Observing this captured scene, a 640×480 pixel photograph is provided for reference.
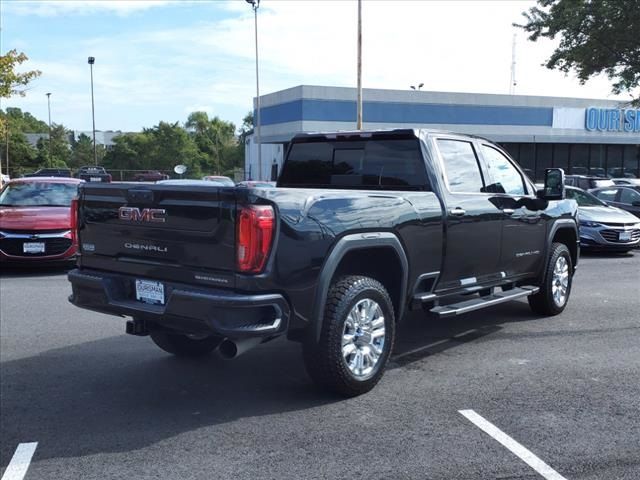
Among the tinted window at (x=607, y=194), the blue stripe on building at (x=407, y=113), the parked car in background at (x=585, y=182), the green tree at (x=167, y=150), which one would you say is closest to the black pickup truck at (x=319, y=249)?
the tinted window at (x=607, y=194)

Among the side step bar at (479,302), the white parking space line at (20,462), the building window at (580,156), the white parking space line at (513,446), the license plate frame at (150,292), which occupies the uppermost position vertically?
the building window at (580,156)

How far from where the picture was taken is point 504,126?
4153 cm

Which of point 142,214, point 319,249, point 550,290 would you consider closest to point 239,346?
point 319,249

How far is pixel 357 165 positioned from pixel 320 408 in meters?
2.45

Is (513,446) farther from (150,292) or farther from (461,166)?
(461,166)

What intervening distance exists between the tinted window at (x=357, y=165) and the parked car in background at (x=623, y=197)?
12795 millimetres

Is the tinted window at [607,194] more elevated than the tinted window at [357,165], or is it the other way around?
the tinted window at [357,165]

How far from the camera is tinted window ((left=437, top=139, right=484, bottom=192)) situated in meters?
6.15

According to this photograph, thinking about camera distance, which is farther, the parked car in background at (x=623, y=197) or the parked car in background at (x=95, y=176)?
the parked car in background at (x=623, y=197)

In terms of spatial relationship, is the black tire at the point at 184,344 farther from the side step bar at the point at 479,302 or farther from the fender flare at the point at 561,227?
the fender flare at the point at 561,227

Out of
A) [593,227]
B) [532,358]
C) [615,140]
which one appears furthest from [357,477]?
[615,140]

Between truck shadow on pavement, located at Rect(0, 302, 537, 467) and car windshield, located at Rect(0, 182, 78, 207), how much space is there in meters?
6.22

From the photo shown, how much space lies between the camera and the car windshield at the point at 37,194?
12.1m

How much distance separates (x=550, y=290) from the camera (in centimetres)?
772
